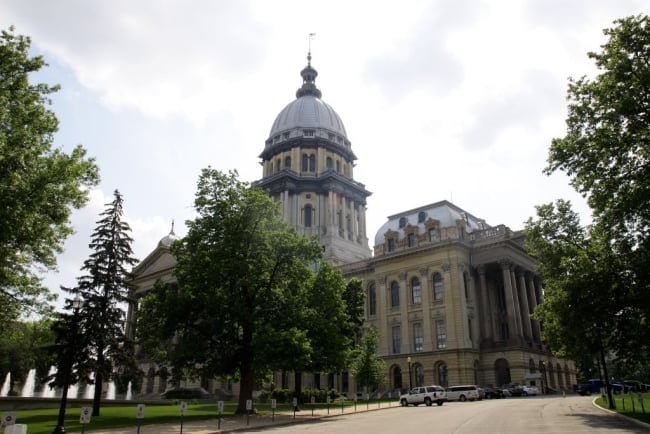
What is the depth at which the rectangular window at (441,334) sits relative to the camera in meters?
60.7

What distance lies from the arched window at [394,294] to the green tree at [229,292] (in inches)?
1298

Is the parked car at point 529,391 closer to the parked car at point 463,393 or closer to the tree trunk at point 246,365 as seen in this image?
the parked car at point 463,393

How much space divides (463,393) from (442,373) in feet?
41.9

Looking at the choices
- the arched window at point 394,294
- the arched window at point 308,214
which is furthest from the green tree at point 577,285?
the arched window at point 308,214

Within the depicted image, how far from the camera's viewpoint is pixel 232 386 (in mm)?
73250

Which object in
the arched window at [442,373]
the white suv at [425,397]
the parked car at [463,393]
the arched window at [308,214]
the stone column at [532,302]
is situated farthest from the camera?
the arched window at [308,214]

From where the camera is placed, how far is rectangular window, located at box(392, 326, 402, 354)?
213ft

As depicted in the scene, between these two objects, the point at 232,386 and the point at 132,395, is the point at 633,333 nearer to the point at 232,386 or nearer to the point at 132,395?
the point at 232,386

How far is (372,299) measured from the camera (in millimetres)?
71375

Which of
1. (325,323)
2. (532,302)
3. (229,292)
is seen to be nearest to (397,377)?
(532,302)

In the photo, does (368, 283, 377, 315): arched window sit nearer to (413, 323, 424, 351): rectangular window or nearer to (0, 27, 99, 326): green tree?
(413, 323, 424, 351): rectangular window

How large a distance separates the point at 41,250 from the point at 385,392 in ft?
142

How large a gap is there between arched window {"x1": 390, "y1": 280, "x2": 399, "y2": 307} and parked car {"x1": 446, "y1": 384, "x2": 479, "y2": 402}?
65.0 ft

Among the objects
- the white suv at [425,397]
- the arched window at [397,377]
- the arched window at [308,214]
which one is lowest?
the white suv at [425,397]
